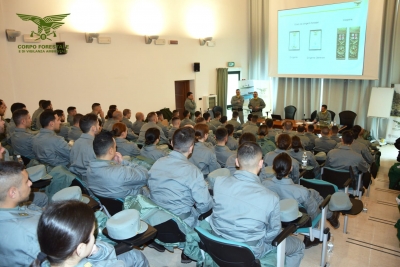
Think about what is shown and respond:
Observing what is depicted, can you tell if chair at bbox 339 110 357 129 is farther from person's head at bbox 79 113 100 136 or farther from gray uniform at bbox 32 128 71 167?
gray uniform at bbox 32 128 71 167

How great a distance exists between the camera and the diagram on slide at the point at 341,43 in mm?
9039

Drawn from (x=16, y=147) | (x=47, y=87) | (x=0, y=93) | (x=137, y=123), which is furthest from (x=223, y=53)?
(x=16, y=147)

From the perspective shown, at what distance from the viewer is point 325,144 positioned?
19.0ft

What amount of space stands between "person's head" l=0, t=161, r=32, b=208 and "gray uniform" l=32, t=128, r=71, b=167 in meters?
2.09

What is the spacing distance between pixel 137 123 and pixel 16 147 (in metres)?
2.97

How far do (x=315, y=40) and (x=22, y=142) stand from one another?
28.5 ft

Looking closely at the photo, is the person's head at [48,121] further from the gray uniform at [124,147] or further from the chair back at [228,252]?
the chair back at [228,252]

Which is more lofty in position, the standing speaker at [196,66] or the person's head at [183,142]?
the standing speaker at [196,66]

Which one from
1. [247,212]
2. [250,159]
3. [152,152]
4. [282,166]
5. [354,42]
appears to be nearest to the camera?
[247,212]

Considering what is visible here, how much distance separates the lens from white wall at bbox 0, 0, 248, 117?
684 centimetres

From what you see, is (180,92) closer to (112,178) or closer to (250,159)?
(112,178)

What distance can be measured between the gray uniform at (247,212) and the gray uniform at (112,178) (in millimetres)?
966

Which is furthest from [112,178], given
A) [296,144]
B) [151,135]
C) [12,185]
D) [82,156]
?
[296,144]

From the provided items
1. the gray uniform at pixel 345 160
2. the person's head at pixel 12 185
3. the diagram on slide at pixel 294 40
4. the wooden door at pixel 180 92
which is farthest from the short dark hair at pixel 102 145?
the diagram on slide at pixel 294 40
